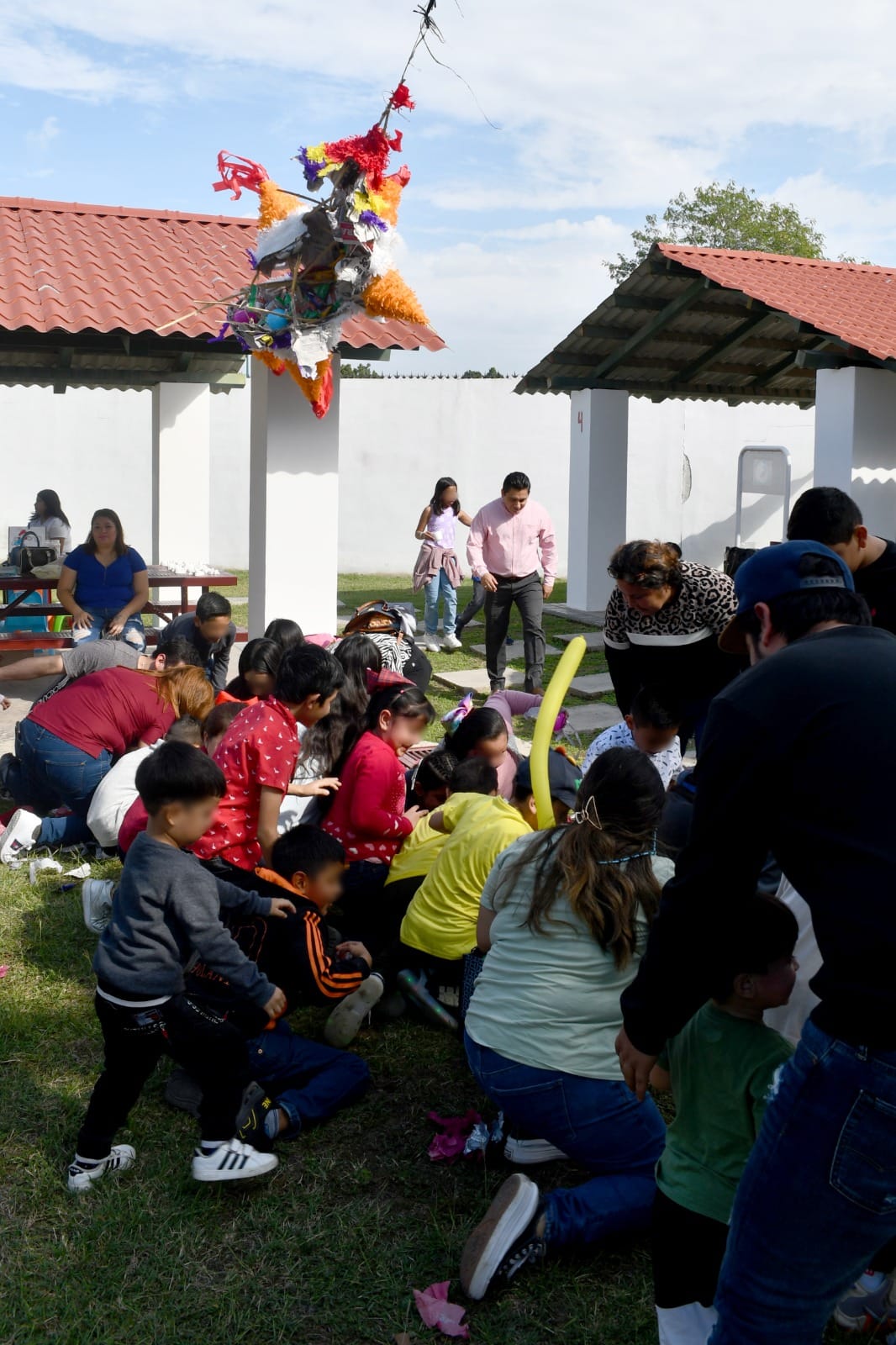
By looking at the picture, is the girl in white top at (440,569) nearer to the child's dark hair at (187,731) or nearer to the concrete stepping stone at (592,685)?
the concrete stepping stone at (592,685)

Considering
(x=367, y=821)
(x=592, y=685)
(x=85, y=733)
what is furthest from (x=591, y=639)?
(x=367, y=821)

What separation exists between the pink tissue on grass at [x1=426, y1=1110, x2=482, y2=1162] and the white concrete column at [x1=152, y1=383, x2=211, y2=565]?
34.5 ft

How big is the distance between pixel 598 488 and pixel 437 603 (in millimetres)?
3070

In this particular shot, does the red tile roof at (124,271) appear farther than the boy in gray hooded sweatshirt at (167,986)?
Yes

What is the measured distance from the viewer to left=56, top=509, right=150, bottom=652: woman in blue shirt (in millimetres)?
8859

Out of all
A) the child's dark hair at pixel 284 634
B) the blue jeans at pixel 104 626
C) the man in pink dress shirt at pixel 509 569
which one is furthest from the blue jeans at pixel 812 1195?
the blue jeans at pixel 104 626

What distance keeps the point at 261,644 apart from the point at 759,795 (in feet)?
14.1

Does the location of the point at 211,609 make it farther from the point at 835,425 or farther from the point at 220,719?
the point at 835,425

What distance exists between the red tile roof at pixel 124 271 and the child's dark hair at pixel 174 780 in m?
5.10

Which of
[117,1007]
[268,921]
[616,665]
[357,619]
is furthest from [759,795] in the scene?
[357,619]

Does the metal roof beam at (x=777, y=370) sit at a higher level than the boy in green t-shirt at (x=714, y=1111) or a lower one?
higher

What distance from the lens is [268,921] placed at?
389cm

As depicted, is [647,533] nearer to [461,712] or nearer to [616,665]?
[461,712]

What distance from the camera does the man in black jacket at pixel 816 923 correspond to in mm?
1709
